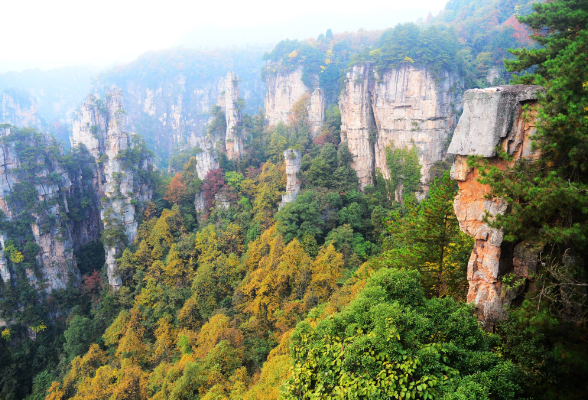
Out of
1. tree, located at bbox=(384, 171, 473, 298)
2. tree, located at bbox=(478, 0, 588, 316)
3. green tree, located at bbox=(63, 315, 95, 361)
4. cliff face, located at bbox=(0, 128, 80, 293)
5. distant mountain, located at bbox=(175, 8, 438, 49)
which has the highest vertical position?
distant mountain, located at bbox=(175, 8, 438, 49)

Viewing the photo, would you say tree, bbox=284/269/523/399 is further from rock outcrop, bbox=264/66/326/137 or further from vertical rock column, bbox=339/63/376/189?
rock outcrop, bbox=264/66/326/137

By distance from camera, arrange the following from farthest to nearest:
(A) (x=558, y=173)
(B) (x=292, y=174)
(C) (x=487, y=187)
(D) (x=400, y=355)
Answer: (B) (x=292, y=174), (C) (x=487, y=187), (A) (x=558, y=173), (D) (x=400, y=355)

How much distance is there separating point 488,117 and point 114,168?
3469cm

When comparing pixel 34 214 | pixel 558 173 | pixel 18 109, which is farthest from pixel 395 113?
pixel 18 109

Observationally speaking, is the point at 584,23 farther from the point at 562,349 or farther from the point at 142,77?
the point at 142,77

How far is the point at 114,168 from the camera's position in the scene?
33469 mm

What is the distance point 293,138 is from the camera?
1419 inches

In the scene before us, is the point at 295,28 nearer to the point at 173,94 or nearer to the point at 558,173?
the point at 173,94

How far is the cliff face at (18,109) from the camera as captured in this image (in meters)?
58.5

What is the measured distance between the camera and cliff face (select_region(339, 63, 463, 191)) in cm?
2766

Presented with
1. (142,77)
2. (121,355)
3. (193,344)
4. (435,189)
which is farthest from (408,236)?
(142,77)

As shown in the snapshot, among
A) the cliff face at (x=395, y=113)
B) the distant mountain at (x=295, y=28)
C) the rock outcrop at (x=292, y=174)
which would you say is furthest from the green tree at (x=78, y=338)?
the distant mountain at (x=295, y=28)

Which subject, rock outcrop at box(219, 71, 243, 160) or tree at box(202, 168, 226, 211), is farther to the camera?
rock outcrop at box(219, 71, 243, 160)

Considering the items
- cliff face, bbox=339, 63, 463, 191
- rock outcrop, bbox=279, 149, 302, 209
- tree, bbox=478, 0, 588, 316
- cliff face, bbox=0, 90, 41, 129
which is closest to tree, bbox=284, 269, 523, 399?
tree, bbox=478, 0, 588, 316
